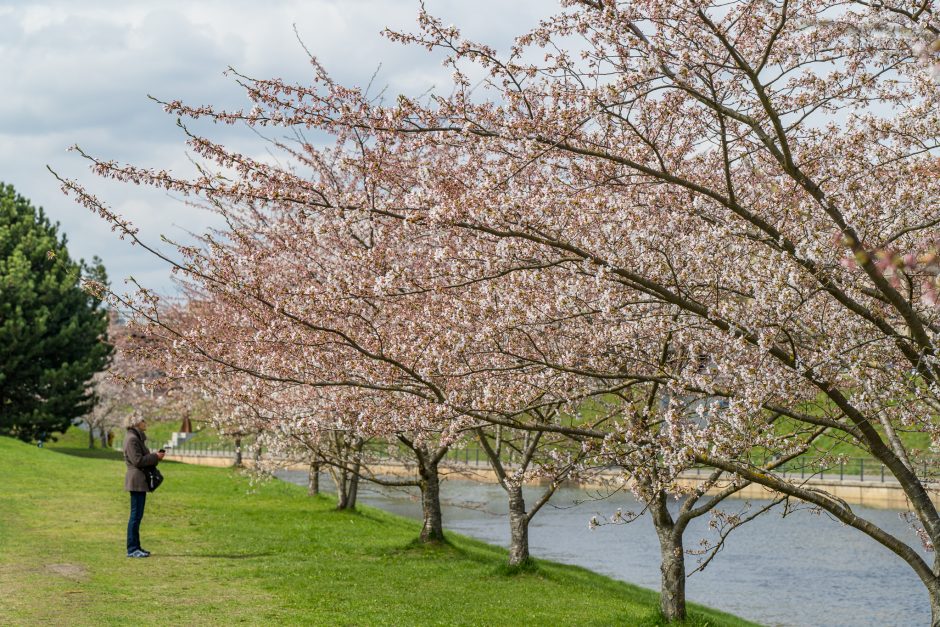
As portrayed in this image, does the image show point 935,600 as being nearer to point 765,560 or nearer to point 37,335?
point 765,560

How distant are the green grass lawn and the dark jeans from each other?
0.29 metres

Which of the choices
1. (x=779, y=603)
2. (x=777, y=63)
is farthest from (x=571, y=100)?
(x=779, y=603)

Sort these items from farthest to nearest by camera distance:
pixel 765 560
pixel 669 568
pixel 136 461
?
pixel 765 560 → pixel 136 461 → pixel 669 568

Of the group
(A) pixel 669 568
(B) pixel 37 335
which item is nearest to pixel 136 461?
(A) pixel 669 568

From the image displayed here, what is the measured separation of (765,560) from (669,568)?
58.1 ft

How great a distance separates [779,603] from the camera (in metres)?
23.5

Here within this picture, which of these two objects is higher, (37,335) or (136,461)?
(37,335)

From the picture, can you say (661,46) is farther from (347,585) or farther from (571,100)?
(347,585)

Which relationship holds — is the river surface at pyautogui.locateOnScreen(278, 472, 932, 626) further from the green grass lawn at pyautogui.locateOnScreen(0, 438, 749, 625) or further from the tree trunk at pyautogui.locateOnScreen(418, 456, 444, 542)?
the green grass lawn at pyautogui.locateOnScreen(0, 438, 749, 625)

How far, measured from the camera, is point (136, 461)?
49.2 ft

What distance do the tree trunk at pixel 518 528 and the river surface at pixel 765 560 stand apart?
667 mm

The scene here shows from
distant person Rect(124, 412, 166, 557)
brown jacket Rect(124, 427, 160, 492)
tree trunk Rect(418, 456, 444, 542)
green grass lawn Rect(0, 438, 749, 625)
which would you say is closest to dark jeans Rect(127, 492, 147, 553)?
distant person Rect(124, 412, 166, 557)

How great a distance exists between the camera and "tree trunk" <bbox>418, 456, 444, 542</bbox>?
59.8 feet

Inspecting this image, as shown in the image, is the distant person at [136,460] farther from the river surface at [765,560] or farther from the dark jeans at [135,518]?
the river surface at [765,560]
